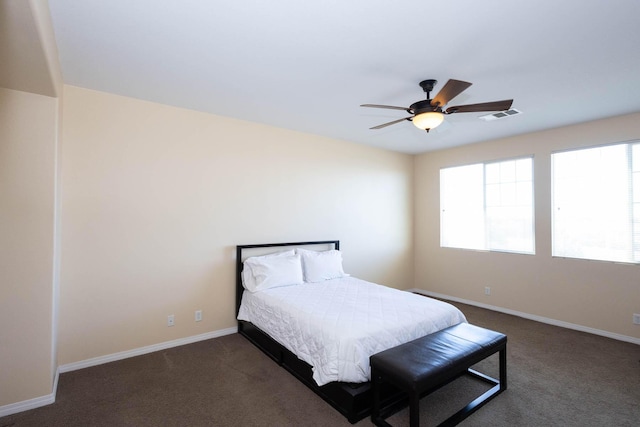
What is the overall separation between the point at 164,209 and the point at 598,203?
16.7 feet

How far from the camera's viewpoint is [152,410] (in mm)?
2197

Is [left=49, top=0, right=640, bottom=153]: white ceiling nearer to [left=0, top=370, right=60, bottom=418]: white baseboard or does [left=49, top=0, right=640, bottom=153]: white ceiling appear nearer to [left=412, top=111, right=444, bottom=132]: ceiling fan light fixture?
[left=412, top=111, right=444, bottom=132]: ceiling fan light fixture

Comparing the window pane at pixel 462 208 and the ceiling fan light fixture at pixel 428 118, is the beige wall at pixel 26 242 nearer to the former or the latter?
the ceiling fan light fixture at pixel 428 118

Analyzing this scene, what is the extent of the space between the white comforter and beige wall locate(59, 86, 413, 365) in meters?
0.73

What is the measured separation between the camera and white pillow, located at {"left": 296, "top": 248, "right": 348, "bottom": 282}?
3.81 metres

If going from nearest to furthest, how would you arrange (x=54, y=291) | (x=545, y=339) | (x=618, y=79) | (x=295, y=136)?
1. (x=54, y=291)
2. (x=618, y=79)
3. (x=545, y=339)
4. (x=295, y=136)

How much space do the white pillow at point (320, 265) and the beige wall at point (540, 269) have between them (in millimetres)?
2254

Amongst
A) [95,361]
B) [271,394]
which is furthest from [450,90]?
[95,361]

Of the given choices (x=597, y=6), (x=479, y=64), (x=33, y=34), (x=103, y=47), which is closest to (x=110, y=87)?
(x=103, y=47)

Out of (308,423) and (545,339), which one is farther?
(545,339)

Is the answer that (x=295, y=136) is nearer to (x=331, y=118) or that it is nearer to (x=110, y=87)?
(x=331, y=118)

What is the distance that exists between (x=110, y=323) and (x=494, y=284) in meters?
4.97

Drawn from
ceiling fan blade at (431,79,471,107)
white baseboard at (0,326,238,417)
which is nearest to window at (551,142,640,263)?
ceiling fan blade at (431,79,471,107)

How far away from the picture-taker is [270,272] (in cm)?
346
